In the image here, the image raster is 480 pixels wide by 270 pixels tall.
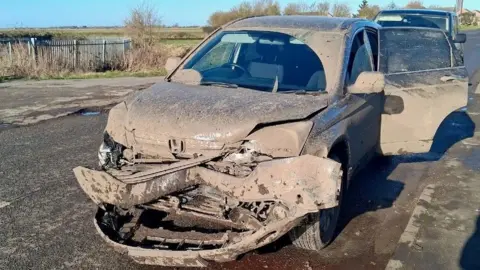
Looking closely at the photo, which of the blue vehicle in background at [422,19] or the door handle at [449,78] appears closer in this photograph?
the door handle at [449,78]

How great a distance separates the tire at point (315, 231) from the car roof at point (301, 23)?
1.55 meters

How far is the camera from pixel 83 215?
4.77 meters

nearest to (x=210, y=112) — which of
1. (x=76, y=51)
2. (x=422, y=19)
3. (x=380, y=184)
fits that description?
(x=380, y=184)

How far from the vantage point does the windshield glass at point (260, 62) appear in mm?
4422

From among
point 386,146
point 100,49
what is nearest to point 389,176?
A: point 386,146

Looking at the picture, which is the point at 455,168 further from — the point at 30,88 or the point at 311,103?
the point at 30,88

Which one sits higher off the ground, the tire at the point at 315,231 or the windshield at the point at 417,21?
the windshield at the point at 417,21

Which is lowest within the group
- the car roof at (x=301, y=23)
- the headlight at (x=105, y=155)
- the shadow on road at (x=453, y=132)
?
the shadow on road at (x=453, y=132)

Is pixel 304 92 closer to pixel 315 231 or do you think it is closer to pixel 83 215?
pixel 315 231

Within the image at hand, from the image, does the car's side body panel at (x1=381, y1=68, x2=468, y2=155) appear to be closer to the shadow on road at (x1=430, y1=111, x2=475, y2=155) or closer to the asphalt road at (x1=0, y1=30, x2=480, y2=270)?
the asphalt road at (x1=0, y1=30, x2=480, y2=270)

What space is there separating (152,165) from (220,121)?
0.61 meters

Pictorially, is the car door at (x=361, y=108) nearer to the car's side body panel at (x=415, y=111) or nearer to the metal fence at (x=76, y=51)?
the car's side body panel at (x=415, y=111)

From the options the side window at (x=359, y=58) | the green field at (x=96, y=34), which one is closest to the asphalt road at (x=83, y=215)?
the side window at (x=359, y=58)

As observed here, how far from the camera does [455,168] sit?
6.63 meters
